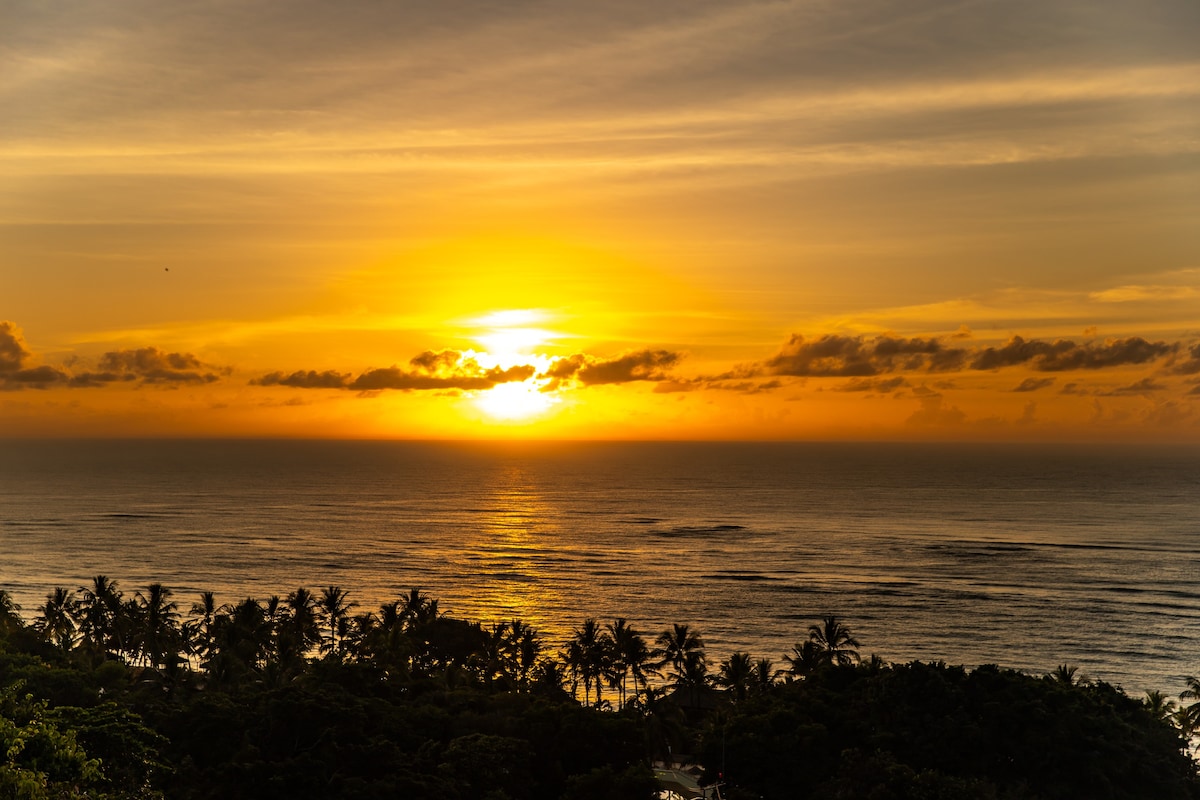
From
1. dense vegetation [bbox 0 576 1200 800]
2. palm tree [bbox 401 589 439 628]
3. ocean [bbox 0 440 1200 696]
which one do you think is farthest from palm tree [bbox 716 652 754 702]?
ocean [bbox 0 440 1200 696]

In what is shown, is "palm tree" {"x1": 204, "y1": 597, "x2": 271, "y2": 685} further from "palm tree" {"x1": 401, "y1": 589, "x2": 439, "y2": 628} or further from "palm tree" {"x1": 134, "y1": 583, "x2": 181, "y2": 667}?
"palm tree" {"x1": 401, "y1": 589, "x2": 439, "y2": 628}

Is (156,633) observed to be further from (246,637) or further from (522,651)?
(522,651)

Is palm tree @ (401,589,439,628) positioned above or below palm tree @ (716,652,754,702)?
above

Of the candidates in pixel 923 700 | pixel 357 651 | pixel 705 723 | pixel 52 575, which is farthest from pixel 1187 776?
pixel 52 575

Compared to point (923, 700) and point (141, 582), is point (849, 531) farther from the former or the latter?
point (923, 700)

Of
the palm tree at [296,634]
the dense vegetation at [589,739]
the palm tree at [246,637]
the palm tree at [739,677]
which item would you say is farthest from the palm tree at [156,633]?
the palm tree at [739,677]

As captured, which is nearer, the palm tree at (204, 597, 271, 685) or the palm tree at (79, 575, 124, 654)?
the palm tree at (204, 597, 271, 685)

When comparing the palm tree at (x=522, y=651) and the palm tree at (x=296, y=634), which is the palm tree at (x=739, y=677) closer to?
the palm tree at (x=522, y=651)

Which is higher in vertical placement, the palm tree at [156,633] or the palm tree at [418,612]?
the palm tree at [418,612]

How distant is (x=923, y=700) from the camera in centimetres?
4462

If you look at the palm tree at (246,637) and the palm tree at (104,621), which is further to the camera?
the palm tree at (104,621)

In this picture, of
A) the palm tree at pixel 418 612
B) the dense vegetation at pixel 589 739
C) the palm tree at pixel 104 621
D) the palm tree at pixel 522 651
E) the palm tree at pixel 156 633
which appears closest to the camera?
the dense vegetation at pixel 589 739

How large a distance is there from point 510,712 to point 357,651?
2686cm

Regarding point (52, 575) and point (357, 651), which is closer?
point (357, 651)
